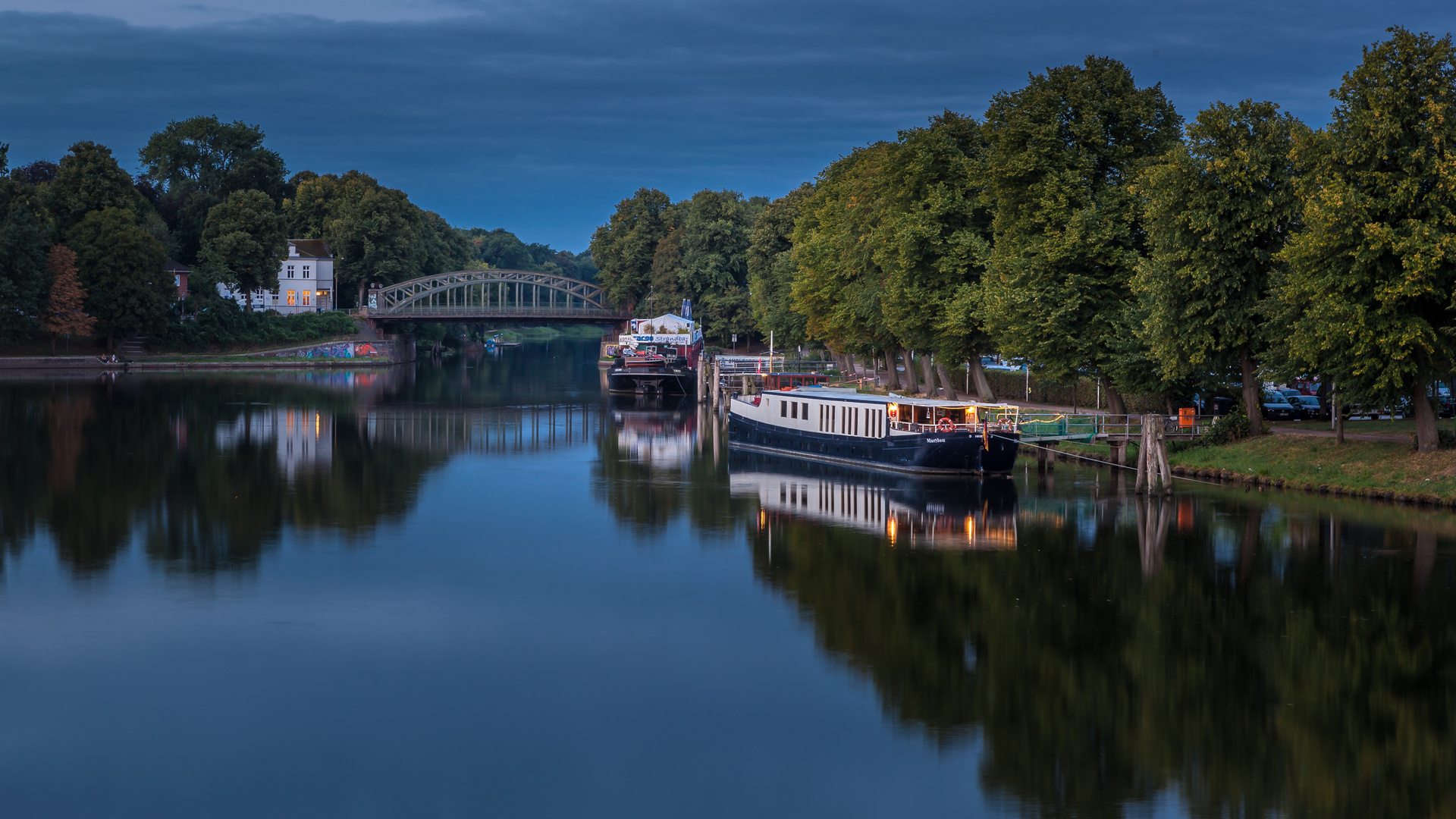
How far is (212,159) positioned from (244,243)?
149 feet

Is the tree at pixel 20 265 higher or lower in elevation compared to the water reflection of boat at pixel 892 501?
higher

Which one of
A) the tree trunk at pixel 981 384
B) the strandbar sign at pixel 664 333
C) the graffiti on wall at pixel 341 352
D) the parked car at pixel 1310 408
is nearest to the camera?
the parked car at pixel 1310 408

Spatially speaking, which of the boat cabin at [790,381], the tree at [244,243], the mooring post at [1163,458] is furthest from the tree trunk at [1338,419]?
the tree at [244,243]

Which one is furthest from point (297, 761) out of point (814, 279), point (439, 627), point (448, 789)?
point (814, 279)

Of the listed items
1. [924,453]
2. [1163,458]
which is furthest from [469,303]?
[1163,458]

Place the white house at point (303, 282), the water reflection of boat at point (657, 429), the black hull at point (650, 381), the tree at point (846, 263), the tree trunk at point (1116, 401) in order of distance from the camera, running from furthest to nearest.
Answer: the white house at point (303, 282) < the black hull at point (650, 381) < the tree at point (846, 263) < the water reflection of boat at point (657, 429) < the tree trunk at point (1116, 401)

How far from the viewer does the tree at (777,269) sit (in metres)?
87.3

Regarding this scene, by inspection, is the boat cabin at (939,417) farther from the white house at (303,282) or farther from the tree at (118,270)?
the white house at (303,282)

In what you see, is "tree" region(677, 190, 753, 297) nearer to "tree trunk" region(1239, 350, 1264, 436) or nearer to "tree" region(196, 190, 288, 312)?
"tree" region(196, 190, 288, 312)

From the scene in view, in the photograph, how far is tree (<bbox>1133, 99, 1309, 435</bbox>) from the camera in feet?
124

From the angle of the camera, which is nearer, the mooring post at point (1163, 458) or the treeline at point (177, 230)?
the mooring post at point (1163, 458)

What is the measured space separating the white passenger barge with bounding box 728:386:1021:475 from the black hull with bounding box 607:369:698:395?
113 ft

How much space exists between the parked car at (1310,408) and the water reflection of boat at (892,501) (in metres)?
14.6

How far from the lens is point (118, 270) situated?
325ft
